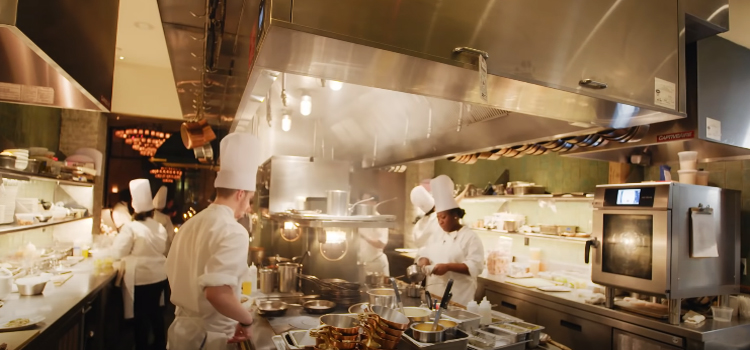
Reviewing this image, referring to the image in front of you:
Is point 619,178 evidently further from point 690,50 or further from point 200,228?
point 200,228

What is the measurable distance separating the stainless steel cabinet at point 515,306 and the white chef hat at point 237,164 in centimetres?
300

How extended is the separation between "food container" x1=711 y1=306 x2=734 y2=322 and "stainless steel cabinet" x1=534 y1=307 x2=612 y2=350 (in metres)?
0.70

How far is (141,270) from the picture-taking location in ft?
15.7

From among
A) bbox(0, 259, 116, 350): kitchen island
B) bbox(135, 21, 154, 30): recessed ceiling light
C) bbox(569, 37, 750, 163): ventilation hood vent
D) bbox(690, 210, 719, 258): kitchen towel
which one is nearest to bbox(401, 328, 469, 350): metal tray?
bbox(569, 37, 750, 163): ventilation hood vent

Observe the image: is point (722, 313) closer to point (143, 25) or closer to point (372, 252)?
point (372, 252)

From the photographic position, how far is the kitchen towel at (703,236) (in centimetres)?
287

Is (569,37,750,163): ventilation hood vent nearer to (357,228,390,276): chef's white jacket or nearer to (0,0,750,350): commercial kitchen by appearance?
(0,0,750,350): commercial kitchen

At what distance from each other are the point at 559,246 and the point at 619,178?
3.89ft

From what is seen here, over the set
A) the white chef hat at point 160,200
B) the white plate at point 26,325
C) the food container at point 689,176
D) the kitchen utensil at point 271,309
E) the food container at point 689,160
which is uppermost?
the food container at point 689,160

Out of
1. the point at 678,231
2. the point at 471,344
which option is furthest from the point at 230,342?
the point at 678,231

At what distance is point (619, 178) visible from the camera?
421 cm

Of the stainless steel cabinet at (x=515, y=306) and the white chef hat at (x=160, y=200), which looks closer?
the stainless steel cabinet at (x=515, y=306)

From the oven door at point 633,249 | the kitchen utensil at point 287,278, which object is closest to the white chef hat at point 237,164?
the kitchen utensil at point 287,278

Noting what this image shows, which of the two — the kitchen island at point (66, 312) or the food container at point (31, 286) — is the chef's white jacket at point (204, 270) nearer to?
the kitchen island at point (66, 312)
